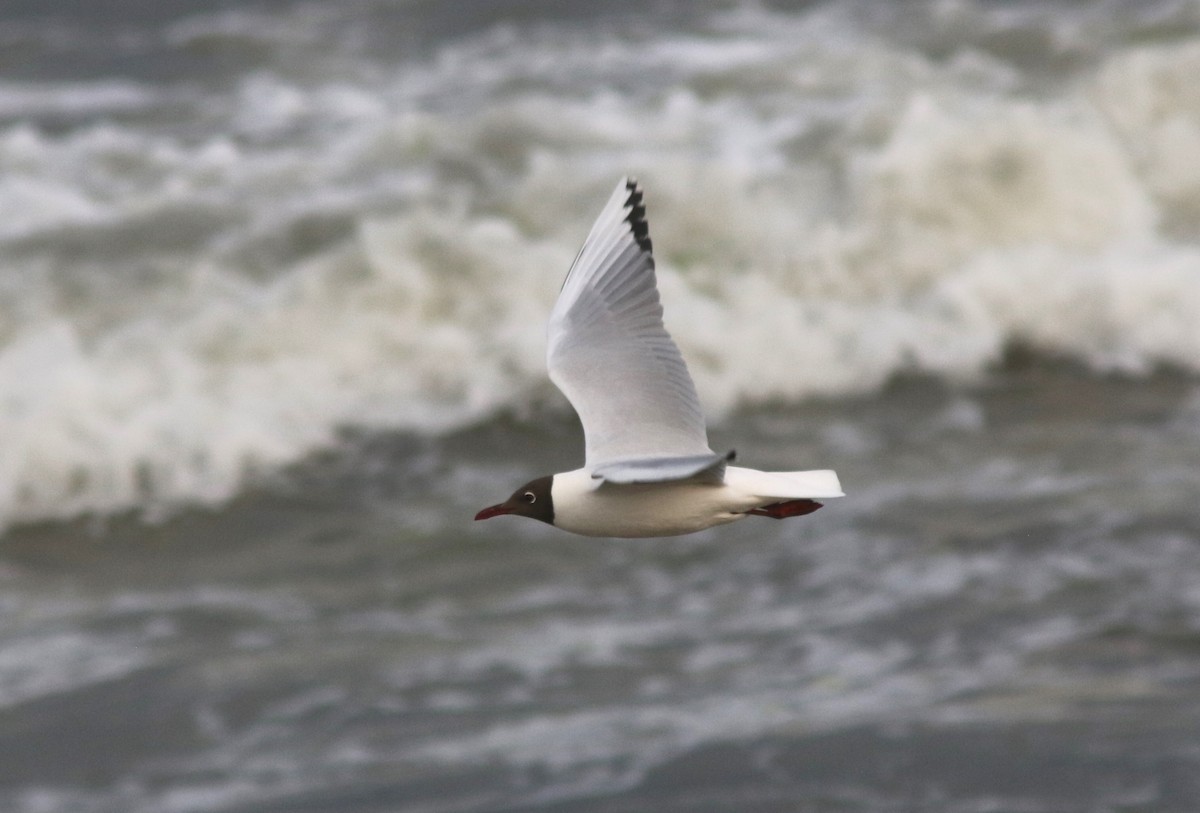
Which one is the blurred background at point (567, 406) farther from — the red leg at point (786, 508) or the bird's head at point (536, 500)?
the bird's head at point (536, 500)

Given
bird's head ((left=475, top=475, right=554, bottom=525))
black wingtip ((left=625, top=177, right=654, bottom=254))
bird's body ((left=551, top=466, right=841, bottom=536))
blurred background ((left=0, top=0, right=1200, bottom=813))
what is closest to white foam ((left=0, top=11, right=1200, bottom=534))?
blurred background ((left=0, top=0, right=1200, bottom=813))

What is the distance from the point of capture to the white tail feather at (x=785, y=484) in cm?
424

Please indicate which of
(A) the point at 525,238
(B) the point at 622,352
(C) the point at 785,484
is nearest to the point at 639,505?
(C) the point at 785,484

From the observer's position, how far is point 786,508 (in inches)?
177

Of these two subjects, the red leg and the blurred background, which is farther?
the blurred background

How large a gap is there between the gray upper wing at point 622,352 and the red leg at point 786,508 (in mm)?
244

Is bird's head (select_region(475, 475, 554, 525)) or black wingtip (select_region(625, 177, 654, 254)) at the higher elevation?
black wingtip (select_region(625, 177, 654, 254))

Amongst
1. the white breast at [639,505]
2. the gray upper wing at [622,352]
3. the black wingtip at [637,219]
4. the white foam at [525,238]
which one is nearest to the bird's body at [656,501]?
the white breast at [639,505]

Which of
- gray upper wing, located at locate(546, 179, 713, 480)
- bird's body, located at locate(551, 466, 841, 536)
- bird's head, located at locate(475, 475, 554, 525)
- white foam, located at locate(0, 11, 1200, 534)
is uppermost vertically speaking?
white foam, located at locate(0, 11, 1200, 534)

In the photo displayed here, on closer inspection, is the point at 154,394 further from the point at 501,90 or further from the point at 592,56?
the point at 592,56

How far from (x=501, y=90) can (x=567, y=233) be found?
307 centimetres

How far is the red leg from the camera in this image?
14.5ft

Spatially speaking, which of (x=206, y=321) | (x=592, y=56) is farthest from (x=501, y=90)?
(x=206, y=321)

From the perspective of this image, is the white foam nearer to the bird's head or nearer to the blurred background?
the blurred background
